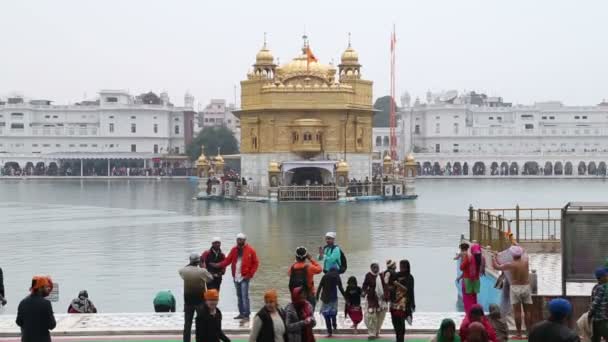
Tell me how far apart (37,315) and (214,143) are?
301ft

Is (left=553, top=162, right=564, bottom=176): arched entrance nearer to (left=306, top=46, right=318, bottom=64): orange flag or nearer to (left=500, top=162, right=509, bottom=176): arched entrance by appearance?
(left=500, top=162, right=509, bottom=176): arched entrance

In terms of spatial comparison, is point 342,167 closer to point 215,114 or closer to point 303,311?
point 303,311

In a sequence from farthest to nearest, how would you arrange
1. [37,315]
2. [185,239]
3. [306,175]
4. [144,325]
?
1. [306,175]
2. [185,239]
3. [144,325]
4. [37,315]

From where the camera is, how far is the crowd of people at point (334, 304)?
868 centimetres

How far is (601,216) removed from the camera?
11875 millimetres

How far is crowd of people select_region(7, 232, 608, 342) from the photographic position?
868cm

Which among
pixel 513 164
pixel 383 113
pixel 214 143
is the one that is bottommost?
pixel 513 164

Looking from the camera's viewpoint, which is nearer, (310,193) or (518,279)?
(518,279)

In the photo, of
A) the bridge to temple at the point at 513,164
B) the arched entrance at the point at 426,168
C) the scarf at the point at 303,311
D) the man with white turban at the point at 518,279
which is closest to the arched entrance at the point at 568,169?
the bridge to temple at the point at 513,164

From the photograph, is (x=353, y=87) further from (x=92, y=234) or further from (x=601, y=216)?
(x=601, y=216)

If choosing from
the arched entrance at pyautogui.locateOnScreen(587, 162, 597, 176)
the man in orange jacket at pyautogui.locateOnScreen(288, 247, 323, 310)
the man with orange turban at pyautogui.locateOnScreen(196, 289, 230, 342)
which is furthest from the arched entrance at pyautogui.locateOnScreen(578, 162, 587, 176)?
the man with orange turban at pyautogui.locateOnScreen(196, 289, 230, 342)

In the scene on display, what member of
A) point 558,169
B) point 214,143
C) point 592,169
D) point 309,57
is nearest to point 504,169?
point 558,169

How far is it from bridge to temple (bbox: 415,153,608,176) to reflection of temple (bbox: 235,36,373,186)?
153 feet

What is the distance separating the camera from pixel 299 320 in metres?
9.95
